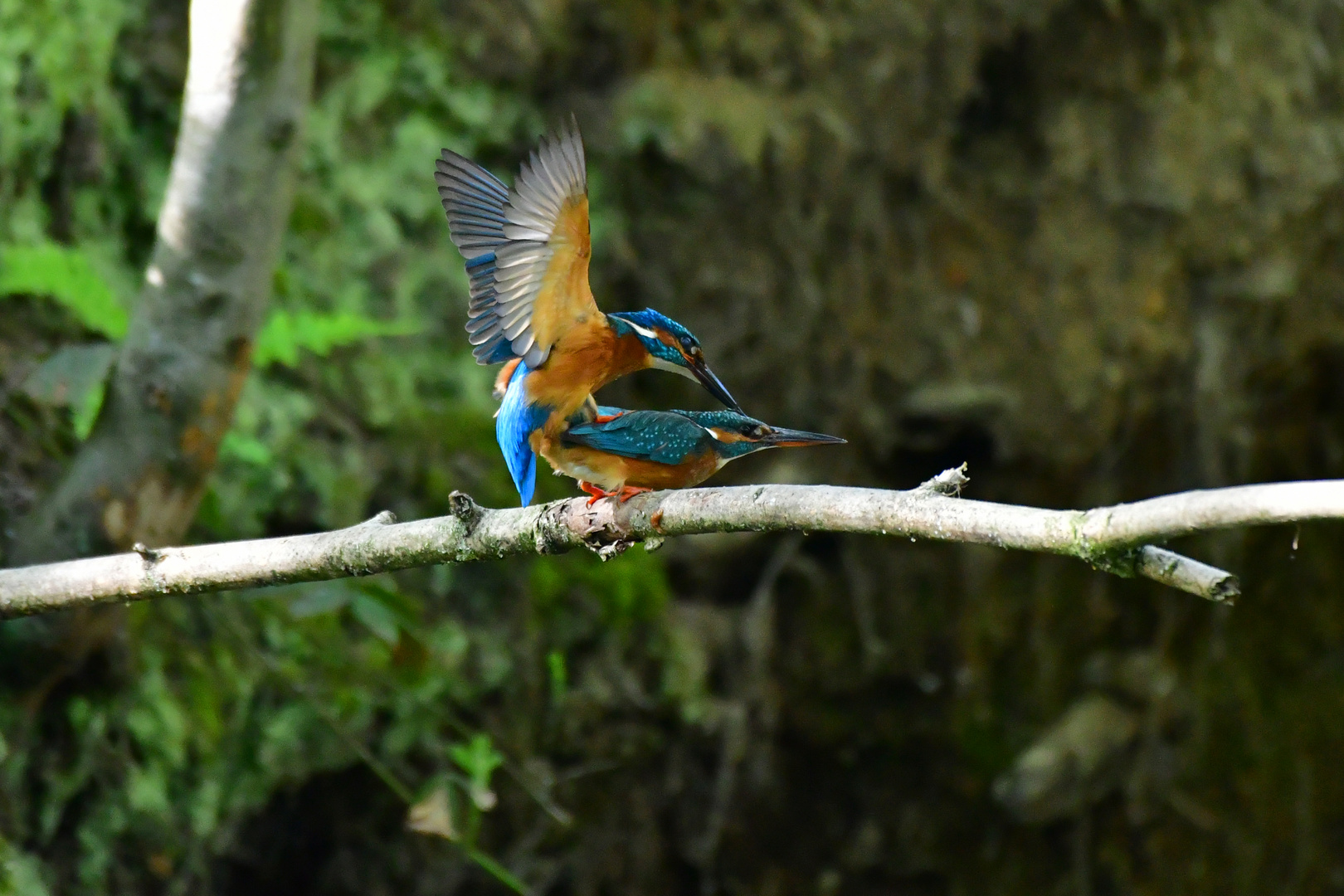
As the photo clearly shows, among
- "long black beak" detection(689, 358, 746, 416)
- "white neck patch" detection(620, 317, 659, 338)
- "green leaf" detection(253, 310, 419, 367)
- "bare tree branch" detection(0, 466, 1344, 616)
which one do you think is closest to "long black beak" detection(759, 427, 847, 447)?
"long black beak" detection(689, 358, 746, 416)

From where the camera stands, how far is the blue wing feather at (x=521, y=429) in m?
2.18

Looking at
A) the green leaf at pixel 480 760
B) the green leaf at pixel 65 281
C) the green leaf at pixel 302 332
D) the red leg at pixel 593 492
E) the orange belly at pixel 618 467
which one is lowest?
the green leaf at pixel 480 760

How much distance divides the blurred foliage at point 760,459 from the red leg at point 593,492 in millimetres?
522

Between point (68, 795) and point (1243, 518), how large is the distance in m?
2.53

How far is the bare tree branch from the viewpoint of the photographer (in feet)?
3.71

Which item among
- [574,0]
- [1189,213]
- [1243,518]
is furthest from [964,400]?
[1243,518]

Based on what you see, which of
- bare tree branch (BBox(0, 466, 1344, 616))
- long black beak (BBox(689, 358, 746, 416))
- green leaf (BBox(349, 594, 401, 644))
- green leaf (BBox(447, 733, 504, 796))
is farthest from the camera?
green leaf (BBox(447, 733, 504, 796))

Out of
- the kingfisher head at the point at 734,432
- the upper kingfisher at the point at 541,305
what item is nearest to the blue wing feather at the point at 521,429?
the upper kingfisher at the point at 541,305

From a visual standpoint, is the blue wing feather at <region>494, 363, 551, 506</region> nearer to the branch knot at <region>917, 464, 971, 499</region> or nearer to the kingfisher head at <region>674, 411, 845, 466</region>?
the kingfisher head at <region>674, 411, 845, 466</region>

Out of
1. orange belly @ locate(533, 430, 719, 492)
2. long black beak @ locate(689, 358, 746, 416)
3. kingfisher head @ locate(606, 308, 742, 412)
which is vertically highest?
kingfisher head @ locate(606, 308, 742, 412)

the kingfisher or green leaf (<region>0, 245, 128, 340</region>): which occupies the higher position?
green leaf (<region>0, 245, 128, 340</region>)

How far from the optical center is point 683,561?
4207mm

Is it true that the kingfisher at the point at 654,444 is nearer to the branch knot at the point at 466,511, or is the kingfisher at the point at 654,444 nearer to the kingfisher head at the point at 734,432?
the kingfisher head at the point at 734,432

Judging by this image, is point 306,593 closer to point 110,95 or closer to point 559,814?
point 559,814
